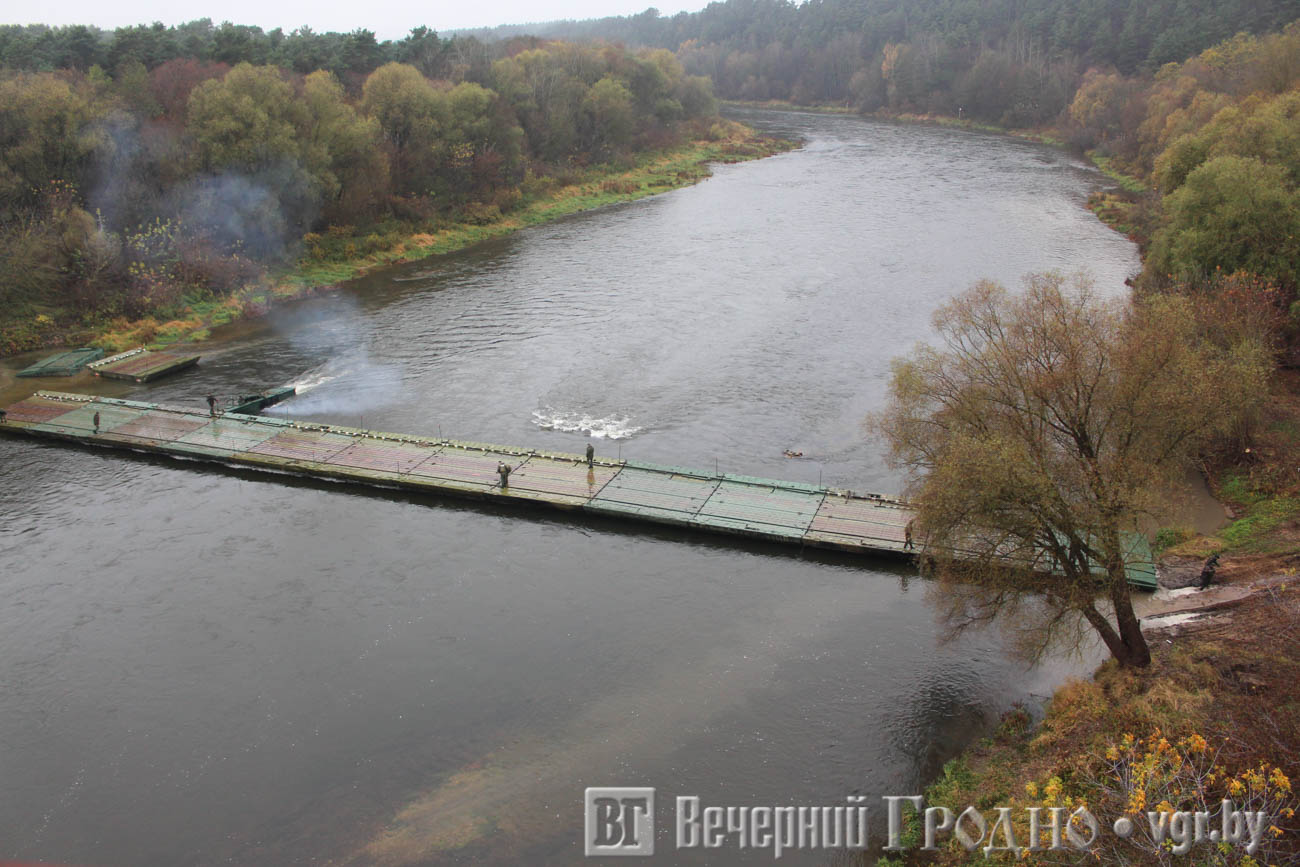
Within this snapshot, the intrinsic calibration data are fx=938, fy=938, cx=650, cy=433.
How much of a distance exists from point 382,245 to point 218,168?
13.8 meters

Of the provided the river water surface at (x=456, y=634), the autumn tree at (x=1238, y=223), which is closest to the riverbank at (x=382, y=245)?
the river water surface at (x=456, y=634)

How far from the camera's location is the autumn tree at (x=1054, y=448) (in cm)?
2427

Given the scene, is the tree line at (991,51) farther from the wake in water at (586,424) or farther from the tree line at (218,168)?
the wake in water at (586,424)

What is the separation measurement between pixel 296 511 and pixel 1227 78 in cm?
9849

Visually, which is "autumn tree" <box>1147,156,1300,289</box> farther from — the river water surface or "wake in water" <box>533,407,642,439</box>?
"wake in water" <box>533,407,642,439</box>

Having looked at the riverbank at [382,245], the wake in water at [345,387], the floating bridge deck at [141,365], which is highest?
A: the riverbank at [382,245]

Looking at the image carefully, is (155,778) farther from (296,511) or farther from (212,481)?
(212,481)

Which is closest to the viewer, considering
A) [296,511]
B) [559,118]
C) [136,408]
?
[296,511]

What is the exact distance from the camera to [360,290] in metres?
70.2

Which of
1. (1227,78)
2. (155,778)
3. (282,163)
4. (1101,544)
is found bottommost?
(155,778)

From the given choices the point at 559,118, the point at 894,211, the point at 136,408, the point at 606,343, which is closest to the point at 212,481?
the point at 136,408

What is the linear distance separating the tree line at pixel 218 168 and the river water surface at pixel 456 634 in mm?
11214

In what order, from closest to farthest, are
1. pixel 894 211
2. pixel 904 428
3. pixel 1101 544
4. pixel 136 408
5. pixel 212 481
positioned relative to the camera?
pixel 1101 544 → pixel 904 428 → pixel 212 481 → pixel 136 408 → pixel 894 211

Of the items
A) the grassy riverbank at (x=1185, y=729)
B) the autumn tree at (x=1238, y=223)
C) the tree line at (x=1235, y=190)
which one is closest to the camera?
the grassy riverbank at (x=1185, y=729)
